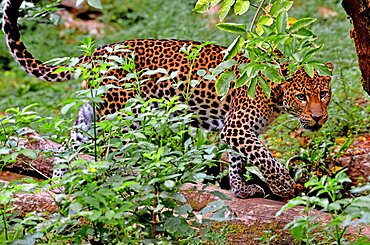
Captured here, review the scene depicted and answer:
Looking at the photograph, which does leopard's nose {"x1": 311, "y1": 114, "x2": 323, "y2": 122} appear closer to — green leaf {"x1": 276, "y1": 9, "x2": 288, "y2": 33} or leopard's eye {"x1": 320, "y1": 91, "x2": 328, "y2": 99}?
leopard's eye {"x1": 320, "y1": 91, "x2": 328, "y2": 99}

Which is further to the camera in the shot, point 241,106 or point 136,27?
point 136,27

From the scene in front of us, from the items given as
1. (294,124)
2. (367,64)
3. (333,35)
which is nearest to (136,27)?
(333,35)

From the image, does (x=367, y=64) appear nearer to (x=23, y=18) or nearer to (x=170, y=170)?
(x=170, y=170)

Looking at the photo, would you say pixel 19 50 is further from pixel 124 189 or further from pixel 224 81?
pixel 124 189

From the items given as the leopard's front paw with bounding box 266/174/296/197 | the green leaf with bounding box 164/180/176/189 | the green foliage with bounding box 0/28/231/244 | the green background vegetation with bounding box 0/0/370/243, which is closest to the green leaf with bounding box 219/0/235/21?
the green foliage with bounding box 0/28/231/244

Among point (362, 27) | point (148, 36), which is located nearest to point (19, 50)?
point (362, 27)

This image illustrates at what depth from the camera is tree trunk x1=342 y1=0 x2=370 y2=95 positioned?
520 centimetres

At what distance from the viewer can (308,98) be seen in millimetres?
6852

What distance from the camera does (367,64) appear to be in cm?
541

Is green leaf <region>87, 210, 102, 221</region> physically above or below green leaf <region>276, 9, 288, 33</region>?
below

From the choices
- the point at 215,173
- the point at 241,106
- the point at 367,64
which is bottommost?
the point at 215,173

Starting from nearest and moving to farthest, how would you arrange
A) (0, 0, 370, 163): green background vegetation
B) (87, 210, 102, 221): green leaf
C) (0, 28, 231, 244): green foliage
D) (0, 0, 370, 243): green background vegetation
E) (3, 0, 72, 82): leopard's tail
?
1. (87, 210, 102, 221): green leaf
2. (0, 28, 231, 244): green foliage
3. (3, 0, 72, 82): leopard's tail
4. (0, 0, 370, 243): green background vegetation
5. (0, 0, 370, 163): green background vegetation

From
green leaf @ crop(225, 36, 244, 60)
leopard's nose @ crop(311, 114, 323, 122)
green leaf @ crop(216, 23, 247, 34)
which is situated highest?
green leaf @ crop(216, 23, 247, 34)

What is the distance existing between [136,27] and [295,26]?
10.0 m
